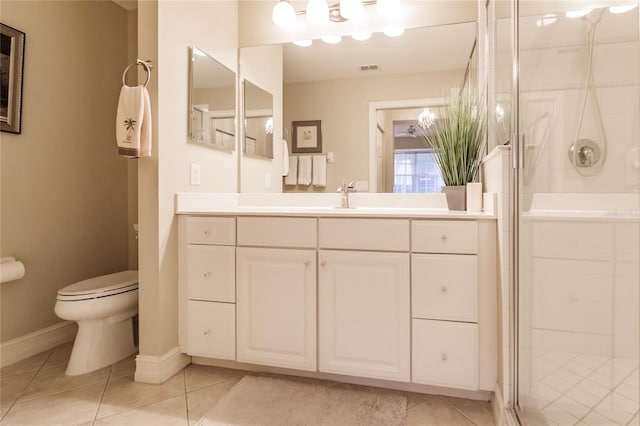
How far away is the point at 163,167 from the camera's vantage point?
1.86 metres

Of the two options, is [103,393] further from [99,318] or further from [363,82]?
[363,82]

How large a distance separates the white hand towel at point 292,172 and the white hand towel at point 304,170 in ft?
0.07

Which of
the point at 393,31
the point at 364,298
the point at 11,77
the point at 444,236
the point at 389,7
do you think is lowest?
the point at 364,298

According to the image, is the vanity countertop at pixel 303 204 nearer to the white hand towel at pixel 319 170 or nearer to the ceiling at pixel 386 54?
the white hand towel at pixel 319 170

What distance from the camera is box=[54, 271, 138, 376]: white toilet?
6.23 ft

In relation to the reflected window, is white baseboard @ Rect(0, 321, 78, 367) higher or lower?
lower

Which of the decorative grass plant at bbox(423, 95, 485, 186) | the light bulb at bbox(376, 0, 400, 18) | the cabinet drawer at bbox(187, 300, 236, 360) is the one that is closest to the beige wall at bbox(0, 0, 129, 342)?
the cabinet drawer at bbox(187, 300, 236, 360)

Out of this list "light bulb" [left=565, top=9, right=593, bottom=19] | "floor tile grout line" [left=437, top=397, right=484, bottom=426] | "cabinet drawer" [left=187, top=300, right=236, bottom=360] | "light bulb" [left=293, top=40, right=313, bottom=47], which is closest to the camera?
"light bulb" [left=565, top=9, right=593, bottom=19]

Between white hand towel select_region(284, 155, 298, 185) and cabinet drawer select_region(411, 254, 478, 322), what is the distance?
1.09 m

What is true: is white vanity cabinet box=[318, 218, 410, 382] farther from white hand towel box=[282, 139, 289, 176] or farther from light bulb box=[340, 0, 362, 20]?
light bulb box=[340, 0, 362, 20]

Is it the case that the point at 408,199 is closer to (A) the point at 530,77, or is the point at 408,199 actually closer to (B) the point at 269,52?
(A) the point at 530,77

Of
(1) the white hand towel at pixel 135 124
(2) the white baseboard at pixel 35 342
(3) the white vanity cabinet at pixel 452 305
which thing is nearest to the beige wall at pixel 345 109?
(3) the white vanity cabinet at pixel 452 305

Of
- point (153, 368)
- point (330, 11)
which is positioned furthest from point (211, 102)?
point (153, 368)

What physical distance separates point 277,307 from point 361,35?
1675mm
